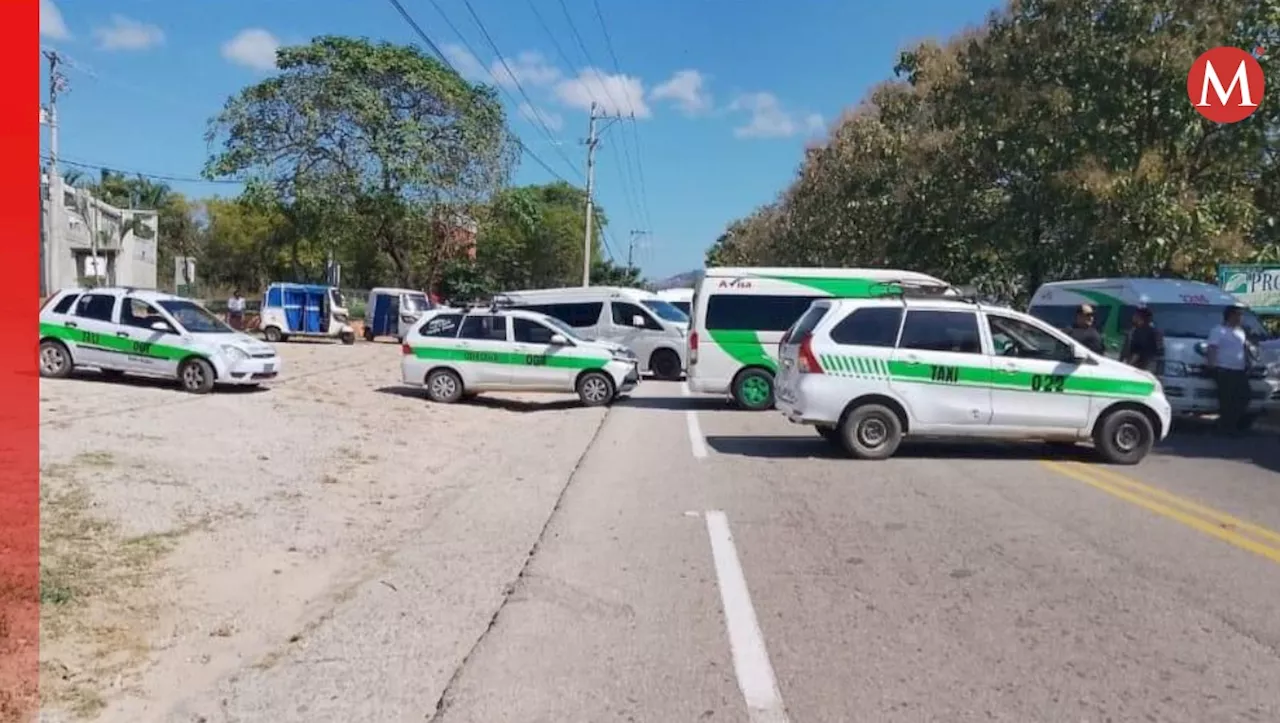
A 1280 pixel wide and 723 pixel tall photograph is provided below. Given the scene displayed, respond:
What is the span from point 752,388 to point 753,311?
4.39 ft

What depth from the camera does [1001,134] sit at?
26.0 meters

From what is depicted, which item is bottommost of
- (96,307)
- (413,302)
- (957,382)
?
(957,382)

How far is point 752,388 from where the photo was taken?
60.6 ft

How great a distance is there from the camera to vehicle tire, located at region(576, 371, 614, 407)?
1920cm

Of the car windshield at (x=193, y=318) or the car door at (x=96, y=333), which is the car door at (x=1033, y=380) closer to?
the car windshield at (x=193, y=318)

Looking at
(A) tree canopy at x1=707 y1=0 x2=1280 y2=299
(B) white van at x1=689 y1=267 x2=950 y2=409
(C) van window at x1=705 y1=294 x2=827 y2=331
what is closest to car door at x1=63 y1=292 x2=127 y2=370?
(B) white van at x1=689 y1=267 x2=950 y2=409

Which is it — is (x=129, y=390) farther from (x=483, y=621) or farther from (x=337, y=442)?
(x=483, y=621)

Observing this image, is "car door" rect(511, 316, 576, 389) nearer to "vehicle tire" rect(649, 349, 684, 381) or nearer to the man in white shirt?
"vehicle tire" rect(649, 349, 684, 381)

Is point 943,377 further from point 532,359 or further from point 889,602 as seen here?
point 532,359

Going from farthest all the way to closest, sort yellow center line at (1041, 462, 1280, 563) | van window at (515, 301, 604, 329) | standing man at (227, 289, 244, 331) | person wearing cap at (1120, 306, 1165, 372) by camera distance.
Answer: standing man at (227, 289, 244, 331)
van window at (515, 301, 604, 329)
person wearing cap at (1120, 306, 1165, 372)
yellow center line at (1041, 462, 1280, 563)

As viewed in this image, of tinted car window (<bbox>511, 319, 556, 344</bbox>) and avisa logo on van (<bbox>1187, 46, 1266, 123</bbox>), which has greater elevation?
avisa logo on van (<bbox>1187, 46, 1266, 123</bbox>)

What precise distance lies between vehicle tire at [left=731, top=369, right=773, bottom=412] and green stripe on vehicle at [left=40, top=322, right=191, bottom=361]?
9.38 metres

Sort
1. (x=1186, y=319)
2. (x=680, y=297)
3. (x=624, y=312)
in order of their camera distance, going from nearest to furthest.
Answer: (x=1186, y=319)
(x=624, y=312)
(x=680, y=297)

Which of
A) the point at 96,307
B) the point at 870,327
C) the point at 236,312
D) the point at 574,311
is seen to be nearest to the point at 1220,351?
the point at 870,327
